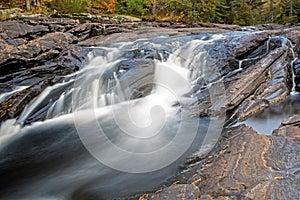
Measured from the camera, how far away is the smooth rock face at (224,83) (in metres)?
3.33

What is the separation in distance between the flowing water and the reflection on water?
0.79m

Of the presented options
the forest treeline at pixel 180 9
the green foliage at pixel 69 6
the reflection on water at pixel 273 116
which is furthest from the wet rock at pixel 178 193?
the forest treeline at pixel 180 9

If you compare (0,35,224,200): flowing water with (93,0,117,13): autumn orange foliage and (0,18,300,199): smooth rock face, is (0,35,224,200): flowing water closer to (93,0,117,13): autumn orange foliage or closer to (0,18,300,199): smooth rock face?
(0,18,300,199): smooth rock face

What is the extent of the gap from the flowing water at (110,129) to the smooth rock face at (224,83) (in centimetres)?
27

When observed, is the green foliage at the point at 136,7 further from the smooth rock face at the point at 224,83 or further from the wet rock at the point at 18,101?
the wet rock at the point at 18,101

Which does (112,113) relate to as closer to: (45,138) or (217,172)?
(45,138)

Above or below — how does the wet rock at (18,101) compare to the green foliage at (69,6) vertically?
below

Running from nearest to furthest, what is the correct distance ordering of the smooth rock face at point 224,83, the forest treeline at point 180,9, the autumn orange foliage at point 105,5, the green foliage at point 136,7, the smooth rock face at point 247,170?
1. the smooth rock face at point 247,170
2. the smooth rock face at point 224,83
3. the forest treeline at point 180,9
4. the green foliage at point 136,7
5. the autumn orange foliage at point 105,5

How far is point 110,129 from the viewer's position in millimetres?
6449

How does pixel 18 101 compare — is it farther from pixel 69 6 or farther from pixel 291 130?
pixel 69 6

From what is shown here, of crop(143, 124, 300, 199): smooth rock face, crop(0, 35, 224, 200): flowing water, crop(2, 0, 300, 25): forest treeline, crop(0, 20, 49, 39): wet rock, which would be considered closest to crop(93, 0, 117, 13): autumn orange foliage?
crop(2, 0, 300, 25): forest treeline

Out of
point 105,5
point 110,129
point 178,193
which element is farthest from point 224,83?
point 105,5

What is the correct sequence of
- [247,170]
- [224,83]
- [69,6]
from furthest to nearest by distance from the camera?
[69,6], [224,83], [247,170]

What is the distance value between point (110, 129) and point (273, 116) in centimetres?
392
